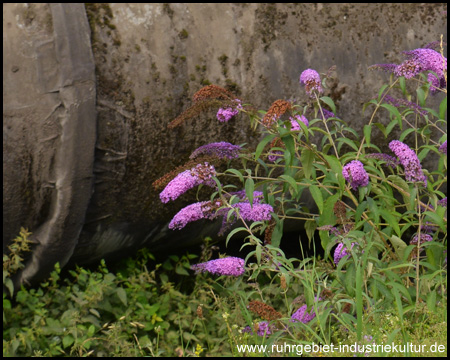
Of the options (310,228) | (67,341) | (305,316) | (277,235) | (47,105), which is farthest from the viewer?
(67,341)

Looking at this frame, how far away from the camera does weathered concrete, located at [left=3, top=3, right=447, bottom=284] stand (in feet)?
11.2

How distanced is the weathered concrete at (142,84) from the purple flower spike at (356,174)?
0.97 m

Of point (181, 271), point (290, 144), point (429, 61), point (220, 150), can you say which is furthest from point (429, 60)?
point (181, 271)

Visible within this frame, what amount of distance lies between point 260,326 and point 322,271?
36 centimetres

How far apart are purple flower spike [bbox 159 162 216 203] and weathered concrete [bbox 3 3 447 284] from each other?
2.47 ft

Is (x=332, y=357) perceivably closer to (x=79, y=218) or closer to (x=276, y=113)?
(x=276, y=113)

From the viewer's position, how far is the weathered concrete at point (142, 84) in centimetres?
340

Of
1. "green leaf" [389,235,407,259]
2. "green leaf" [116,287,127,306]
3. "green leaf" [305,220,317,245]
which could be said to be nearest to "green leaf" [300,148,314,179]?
"green leaf" [305,220,317,245]

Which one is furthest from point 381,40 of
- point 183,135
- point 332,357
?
point 332,357

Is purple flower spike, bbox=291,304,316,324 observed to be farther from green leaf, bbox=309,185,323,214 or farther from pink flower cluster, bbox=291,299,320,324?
green leaf, bbox=309,185,323,214

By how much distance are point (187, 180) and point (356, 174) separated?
2.00 ft

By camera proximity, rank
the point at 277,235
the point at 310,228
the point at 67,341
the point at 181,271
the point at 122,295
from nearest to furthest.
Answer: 1. the point at 277,235
2. the point at 310,228
3. the point at 67,341
4. the point at 122,295
5. the point at 181,271

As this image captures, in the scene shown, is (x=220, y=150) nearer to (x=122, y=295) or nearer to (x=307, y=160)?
(x=307, y=160)

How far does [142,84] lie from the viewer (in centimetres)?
358
